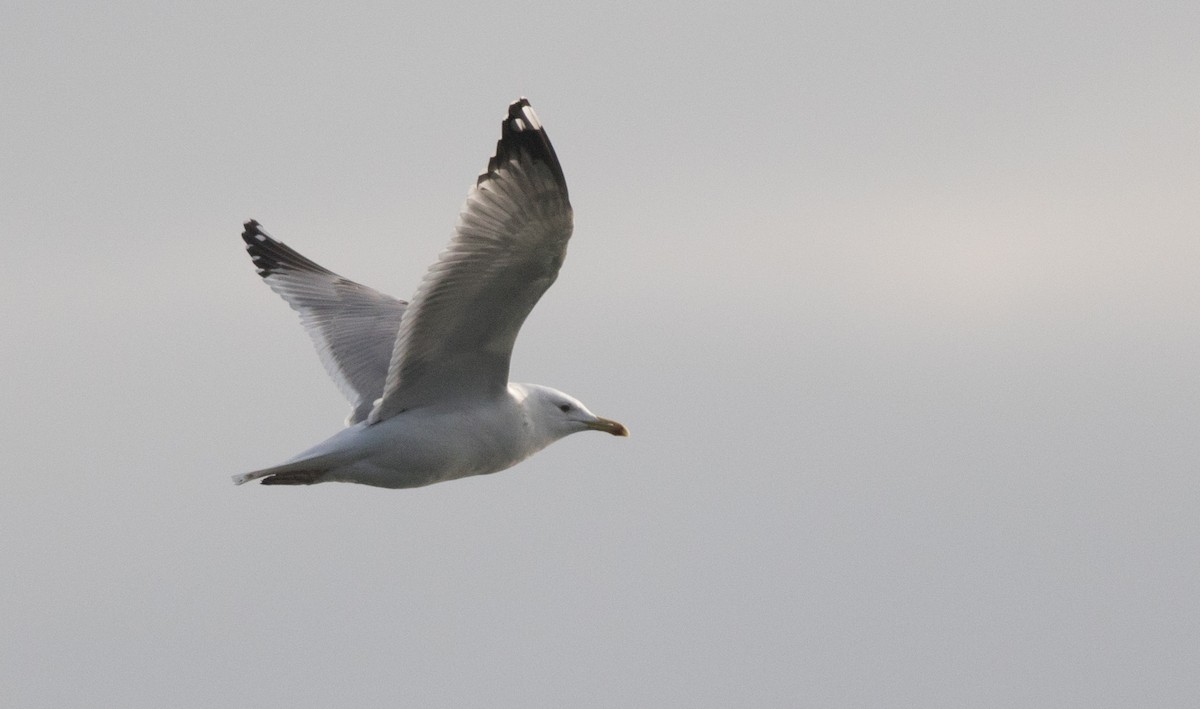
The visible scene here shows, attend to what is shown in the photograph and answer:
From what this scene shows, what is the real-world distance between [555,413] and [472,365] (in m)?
0.79

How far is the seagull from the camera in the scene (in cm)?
855

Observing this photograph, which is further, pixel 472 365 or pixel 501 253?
pixel 472 365

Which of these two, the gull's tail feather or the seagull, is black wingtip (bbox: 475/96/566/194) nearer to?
the seagull

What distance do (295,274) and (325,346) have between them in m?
1.48

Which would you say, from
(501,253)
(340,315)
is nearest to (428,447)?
(501,253)

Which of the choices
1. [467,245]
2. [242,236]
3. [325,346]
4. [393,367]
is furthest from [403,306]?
[467,245]

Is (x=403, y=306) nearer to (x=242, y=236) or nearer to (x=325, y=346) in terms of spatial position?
(x=325, y=346)

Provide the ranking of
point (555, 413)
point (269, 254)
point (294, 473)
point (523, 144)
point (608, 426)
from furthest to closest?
1. point (269, 254)
2. point (608, 426)
3. point (555, 413)
4. point (294, 473)
5. point (523, 144)

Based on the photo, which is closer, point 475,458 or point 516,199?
point 516,199

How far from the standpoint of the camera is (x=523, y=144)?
8.55 metres

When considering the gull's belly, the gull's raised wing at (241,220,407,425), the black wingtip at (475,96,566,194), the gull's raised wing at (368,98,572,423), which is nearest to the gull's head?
the gull's belly

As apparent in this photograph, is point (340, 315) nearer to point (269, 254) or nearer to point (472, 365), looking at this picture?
point (269, 254)

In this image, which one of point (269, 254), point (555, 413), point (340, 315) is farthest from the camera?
point (269, 254)

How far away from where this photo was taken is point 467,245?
8594 millimetres
